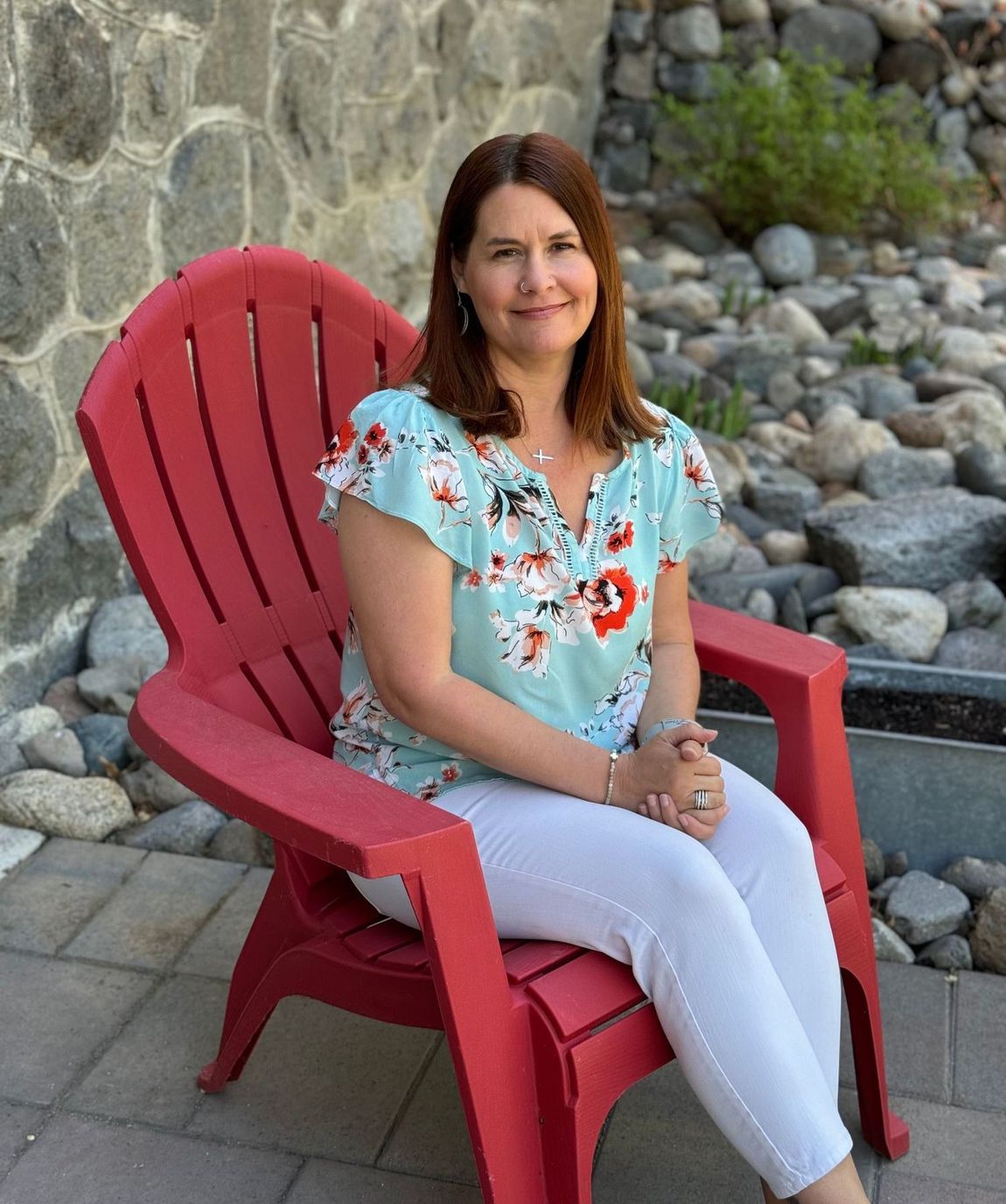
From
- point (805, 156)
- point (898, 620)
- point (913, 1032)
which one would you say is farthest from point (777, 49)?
point (913, 1032)

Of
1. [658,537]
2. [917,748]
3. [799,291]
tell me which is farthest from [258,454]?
[799,291]

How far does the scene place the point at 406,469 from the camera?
1654 mm

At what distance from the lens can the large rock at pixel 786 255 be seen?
5.84 metres

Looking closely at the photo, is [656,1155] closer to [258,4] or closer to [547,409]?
[547,409]

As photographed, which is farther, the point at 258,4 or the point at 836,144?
the point at 836,144

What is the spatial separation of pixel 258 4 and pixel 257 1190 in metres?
2.56

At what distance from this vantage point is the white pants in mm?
1486

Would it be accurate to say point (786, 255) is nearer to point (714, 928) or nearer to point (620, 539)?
point (620, 539)

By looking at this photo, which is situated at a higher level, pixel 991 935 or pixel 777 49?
pixel 777 49

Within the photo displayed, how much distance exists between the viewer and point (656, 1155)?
1.85 meters

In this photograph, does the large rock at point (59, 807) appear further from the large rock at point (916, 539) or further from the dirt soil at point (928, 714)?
the large rock at point (916, 539)

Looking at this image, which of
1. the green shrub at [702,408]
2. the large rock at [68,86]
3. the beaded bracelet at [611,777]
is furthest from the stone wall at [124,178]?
the beaded bracelet at [611,777]

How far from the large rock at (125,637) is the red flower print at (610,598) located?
1.30m

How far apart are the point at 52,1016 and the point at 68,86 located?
1590mm
